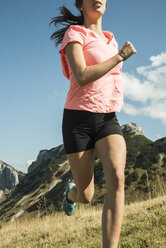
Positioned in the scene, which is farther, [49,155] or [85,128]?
[49,155]

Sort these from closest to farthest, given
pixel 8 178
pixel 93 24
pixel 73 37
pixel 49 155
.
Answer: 1. pixel 73 37
2. pixel 93 24
3. pixel 49 155
4. pixel 8 178

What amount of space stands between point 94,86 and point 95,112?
0.22 m

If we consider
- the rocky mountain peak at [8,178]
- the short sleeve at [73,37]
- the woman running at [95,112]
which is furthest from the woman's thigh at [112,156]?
the rocky mountain peak at [8,178]

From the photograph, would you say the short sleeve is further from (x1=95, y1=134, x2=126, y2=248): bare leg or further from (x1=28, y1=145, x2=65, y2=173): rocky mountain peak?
(x1=28, y1=145, x2=65, y2=173): rocky mountain peak

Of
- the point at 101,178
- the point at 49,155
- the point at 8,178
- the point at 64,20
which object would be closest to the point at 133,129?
the point at 101,178

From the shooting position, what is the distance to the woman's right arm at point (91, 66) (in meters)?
1.91

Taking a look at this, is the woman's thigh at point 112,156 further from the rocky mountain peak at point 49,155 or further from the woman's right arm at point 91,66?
the rocky mountain peak at point 49,155

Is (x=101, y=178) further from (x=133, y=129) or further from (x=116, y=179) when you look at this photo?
(x=116, y=179)

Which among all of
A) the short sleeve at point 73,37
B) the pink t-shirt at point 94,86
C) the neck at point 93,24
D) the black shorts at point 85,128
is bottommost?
the black shorts at point 85,128

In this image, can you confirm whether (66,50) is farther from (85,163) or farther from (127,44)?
(85,163)

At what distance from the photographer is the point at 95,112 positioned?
2100mm

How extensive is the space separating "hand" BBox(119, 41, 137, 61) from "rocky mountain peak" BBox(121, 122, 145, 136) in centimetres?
8159

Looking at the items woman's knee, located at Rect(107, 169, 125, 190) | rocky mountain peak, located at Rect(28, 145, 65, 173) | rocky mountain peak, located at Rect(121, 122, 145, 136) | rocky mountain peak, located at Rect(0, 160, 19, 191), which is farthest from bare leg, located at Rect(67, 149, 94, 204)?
rocky mountain peak, located at Rect(0, 160, 19, 191)

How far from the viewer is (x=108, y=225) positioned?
1.81 meters
